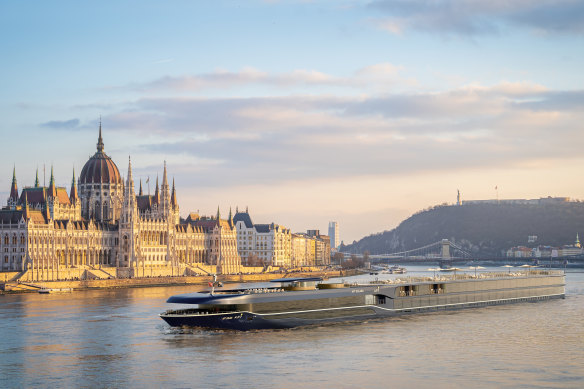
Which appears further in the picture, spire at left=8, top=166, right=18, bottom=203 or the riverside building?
spire at left=8, top=166, right=18, bottom=203

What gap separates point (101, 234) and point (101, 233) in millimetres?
231

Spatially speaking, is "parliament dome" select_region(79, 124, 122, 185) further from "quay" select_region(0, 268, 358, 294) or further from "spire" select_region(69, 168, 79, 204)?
"quay" select_region(0, 268, 358, 294)

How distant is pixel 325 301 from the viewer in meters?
65.0

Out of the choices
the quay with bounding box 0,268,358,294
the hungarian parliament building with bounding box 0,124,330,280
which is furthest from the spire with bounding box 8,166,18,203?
the quay with bounding box 0,268,358,294

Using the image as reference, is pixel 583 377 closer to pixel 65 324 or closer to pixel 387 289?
pixel 387 289

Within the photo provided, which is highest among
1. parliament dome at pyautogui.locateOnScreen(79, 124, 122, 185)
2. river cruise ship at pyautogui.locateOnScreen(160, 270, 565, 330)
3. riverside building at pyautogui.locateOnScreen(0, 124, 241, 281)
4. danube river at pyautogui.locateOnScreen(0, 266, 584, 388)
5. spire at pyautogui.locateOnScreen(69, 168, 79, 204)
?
parliament dome at pyautogui.locateOnScreen(79, 124, 122, 185)

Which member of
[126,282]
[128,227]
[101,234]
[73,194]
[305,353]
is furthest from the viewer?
[73,194]

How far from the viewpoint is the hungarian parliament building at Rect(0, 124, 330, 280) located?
141375 mm

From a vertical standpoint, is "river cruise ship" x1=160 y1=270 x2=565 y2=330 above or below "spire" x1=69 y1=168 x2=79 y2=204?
below

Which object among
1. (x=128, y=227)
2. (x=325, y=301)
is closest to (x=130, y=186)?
(x=128, y=227)

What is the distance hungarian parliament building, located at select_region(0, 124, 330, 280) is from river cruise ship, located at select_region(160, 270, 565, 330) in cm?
7588

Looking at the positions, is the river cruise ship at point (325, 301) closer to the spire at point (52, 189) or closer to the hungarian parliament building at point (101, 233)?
the hungarian parliament building at point (101, 233)

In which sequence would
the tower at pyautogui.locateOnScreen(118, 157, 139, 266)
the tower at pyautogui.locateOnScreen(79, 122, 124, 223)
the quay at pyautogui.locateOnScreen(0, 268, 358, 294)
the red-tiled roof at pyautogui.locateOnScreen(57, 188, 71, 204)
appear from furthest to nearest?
the tower at pyautogui.locateOnScreen(79, 122, 124, 223) < the red-tiled roof at pyautogui.locateOnScreen(57, 188, 71, 204) < the tower at pyautogui.locateOnScreen(118, 157, 139, 266) < the quay at pyautogui.locateOnScreen(0, 268, 358, 294)

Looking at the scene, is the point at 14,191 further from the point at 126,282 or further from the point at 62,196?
the point at 126,282
